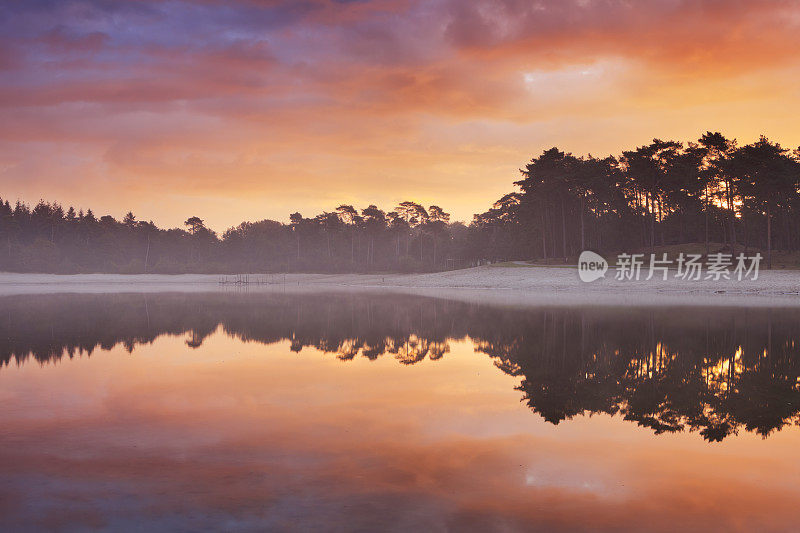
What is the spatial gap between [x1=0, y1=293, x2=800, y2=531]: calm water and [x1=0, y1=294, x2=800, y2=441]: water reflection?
0.13 metres

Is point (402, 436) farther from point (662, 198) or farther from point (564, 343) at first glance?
point (662, 198)

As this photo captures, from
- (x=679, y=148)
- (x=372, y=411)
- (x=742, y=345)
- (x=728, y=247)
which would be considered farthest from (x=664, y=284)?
(x=372, y=411)

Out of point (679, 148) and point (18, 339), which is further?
point (679, 148)

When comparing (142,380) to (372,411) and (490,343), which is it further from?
(490,343)

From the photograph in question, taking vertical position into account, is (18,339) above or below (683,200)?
below

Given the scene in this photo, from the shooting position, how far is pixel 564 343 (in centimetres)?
1973

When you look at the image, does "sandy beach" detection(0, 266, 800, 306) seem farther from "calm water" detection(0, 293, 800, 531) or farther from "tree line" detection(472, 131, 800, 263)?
"calm water" detection(0, 293, 800, 531)

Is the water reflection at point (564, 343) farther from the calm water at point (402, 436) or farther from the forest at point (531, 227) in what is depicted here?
the forest at point (531, 227)

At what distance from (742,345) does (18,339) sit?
24.8 metres

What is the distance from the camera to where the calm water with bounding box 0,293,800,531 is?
20.5 feet

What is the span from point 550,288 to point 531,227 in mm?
46846

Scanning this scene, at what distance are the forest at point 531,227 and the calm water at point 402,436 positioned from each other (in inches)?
2341

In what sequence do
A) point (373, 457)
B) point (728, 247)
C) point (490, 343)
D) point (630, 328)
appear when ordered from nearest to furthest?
1. point (373, 457)
2. point (490, 343)
3. point (630, 328)
4. point (728, 247)

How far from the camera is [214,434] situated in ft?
29.9
